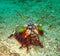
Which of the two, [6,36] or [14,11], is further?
[14,11]

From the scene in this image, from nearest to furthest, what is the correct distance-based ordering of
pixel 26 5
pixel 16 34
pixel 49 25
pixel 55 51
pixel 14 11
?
pixel 55 51 → pixel 16 34 → pixel 49 25 → pixel 14 11 → pixel 26 5

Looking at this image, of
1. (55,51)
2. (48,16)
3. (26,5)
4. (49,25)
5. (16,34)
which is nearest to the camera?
(55,51)

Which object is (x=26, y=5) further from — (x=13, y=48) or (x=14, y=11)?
(x=13, y=48)

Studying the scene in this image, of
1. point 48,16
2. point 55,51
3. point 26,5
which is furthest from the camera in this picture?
point 26,5

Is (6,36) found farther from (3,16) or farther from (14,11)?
(14,11)

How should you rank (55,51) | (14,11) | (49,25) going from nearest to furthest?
(55,51) → (49,25) → (14,11)

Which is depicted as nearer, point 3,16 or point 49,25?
point 49,25

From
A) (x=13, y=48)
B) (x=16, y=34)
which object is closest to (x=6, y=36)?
(x=16, y=34)

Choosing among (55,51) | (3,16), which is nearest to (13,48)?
(55,51)

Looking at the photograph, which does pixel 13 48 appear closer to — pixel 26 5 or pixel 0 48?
pixel 0 48
